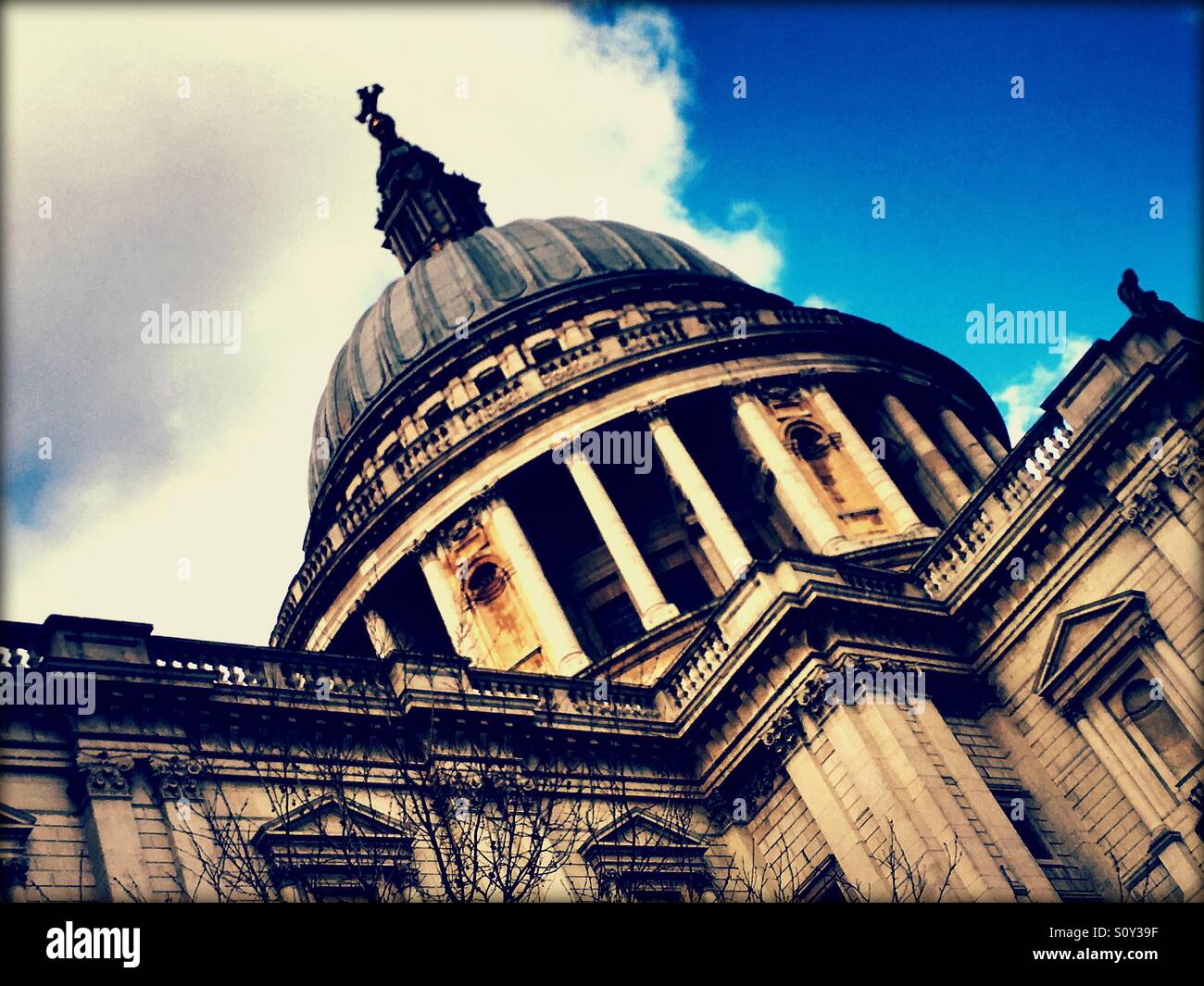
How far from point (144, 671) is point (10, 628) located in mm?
1896

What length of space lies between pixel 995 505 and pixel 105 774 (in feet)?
48.1

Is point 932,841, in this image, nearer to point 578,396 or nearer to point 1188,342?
point 1188,342

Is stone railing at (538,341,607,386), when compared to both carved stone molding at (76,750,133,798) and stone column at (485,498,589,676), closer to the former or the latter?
stone column at (485,498,589,676)

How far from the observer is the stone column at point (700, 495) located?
32375 millimetres

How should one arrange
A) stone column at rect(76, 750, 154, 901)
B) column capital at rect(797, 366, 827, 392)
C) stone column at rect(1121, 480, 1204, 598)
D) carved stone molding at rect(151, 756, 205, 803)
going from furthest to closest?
column capital at rect(797, 366, 827, 392) < stone column at rect(1121, 480, 1204, 598) < carved stone molding at rect(151, 756, 205, 803) < stone column at rect(76, 750, 154, 901)

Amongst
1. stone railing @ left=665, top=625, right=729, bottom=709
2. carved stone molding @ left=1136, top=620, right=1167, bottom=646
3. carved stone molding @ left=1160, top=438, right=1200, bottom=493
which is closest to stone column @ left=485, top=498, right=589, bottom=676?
stone railing @ left=665, top=625, right=729, bottom=709

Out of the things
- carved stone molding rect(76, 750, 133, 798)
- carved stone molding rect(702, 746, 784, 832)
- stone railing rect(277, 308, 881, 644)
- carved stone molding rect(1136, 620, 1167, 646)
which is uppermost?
stone railing rect(277, 308, 881, 644)

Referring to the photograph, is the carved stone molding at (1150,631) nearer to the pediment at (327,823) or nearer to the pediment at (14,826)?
the pediment at (327,823)

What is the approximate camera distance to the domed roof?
145ft

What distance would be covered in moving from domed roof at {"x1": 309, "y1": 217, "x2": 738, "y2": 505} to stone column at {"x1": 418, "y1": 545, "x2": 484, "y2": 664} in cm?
870

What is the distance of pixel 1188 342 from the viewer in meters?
20.6

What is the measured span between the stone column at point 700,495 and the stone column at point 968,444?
7913 mm

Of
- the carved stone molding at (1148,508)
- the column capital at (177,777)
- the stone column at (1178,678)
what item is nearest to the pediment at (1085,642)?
the stone column at (1178,678)

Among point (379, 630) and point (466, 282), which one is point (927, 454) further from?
point (466, 282)
